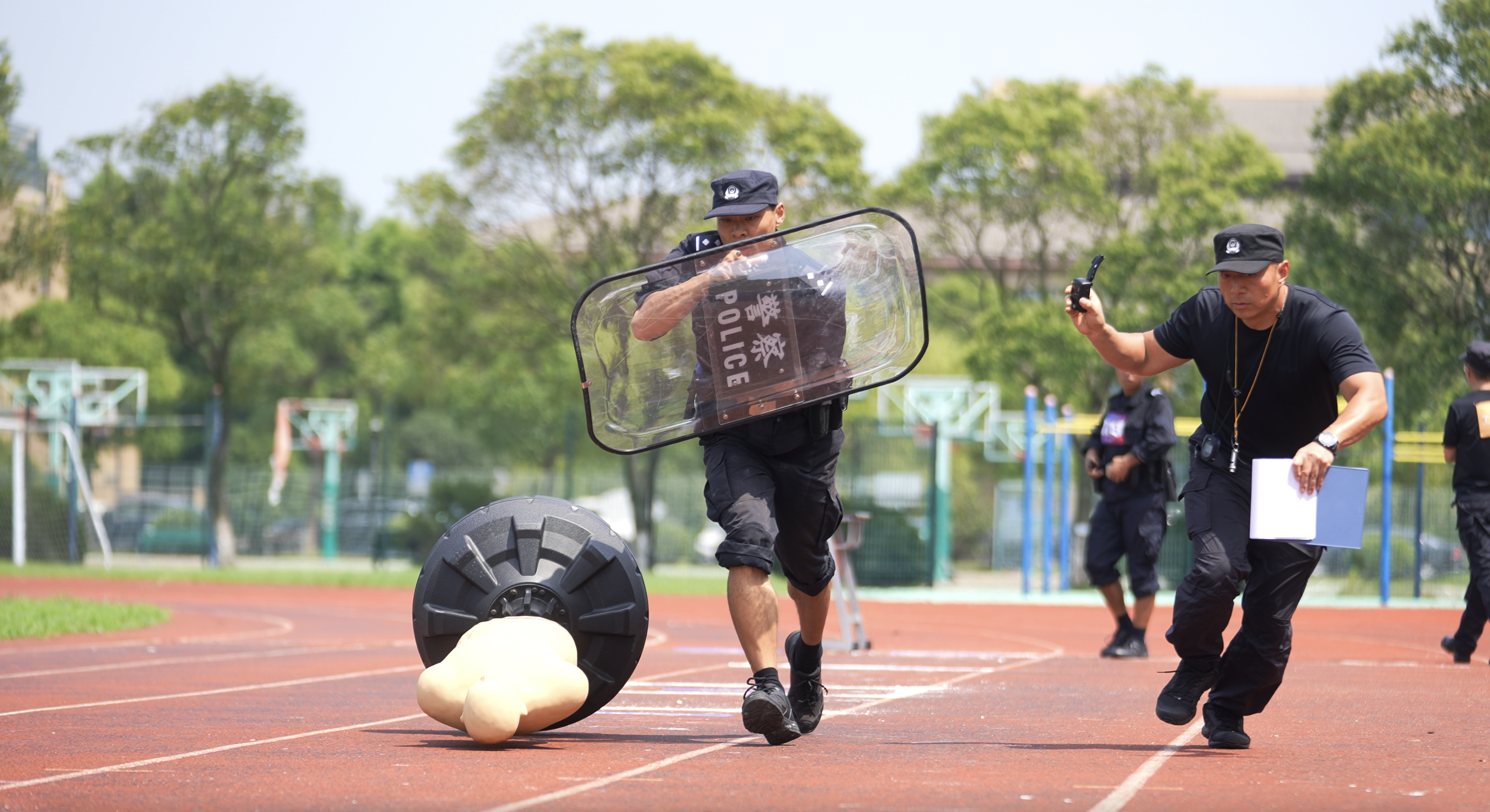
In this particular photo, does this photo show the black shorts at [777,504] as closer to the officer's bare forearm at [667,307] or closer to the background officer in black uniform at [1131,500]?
the officer's bare forearm at [667,307]

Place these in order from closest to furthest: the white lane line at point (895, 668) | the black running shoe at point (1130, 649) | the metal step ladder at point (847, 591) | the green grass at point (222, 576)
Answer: the white lane line at point (895, 668), the black running shoe at point (1130, 649), the metal step ladder at point (847, 591), the green grass at point (222, 576)

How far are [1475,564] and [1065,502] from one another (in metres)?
12.2

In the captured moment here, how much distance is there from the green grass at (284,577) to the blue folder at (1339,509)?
15887 millimetres

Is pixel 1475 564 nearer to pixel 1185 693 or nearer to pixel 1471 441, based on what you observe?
pixel 1471 441

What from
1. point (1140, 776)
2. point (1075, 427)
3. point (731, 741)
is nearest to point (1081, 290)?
point (1140, 776)

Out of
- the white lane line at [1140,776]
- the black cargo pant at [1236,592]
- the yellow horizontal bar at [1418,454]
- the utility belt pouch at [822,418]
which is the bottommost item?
the white lane line at [1140,776]

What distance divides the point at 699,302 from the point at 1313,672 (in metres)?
5.53

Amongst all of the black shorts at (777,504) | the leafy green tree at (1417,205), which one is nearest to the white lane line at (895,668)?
the black shorts at (777,504)

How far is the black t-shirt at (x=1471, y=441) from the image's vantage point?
33.6ft

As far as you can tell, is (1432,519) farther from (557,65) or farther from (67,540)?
(67,540)

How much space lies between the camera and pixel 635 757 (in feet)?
17.4

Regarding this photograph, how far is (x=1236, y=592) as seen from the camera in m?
5.50

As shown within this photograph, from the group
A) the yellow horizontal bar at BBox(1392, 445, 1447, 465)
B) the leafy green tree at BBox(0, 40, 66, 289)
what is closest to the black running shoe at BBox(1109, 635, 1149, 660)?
the yellow horizontal bar at BBox(1392, 445, 1447, 465)

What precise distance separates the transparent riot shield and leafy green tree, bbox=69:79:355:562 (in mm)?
22424
